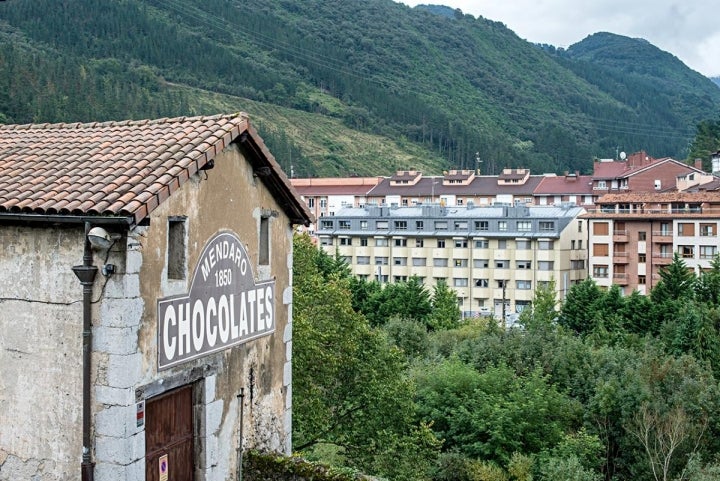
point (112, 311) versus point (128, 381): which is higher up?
point (112, 311)

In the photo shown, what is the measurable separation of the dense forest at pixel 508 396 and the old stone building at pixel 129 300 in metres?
7.84

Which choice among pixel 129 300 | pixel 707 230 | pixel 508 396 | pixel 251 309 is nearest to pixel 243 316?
pixel 251 309

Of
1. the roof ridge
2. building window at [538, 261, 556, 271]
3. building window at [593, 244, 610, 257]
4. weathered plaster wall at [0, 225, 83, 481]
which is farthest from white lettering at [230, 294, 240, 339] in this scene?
building window at [538, 261, 556, 271]

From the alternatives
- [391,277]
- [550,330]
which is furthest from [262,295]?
[391,277]

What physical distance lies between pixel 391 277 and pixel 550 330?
40.7m

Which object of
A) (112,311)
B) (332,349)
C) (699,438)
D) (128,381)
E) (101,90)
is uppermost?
(101,90)

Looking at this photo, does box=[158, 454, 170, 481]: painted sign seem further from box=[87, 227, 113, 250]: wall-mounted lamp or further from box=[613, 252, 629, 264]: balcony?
box=[613, 252, 629, 264]: balcony

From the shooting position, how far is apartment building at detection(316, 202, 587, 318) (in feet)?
260

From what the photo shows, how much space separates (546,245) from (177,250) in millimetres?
70251

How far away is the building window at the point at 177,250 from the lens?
39.0ft

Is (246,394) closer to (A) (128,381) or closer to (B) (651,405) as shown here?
(A) (128,381)

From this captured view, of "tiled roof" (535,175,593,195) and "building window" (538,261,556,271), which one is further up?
"tiled roof" (535,175,593,195)

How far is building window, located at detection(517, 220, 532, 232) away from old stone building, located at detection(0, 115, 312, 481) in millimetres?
69125

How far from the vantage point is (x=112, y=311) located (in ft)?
35.2
